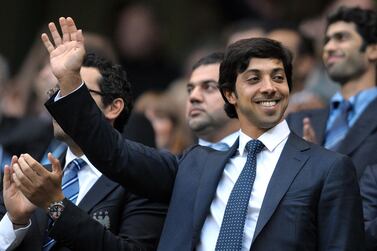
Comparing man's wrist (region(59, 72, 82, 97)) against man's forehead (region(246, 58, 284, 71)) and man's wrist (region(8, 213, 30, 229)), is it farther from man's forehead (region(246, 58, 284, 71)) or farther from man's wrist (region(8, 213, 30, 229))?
man's forehead (region(246, 58, 284, 71))

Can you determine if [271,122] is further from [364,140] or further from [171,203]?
[364,140]

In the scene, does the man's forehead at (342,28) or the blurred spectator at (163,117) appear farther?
the blurred spectator at (163,117)

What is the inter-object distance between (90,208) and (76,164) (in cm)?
33

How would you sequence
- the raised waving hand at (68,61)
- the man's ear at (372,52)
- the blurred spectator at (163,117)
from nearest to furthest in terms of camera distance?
the raised waving hand at (68,61), the man's ear at (372,52), the blurred spectator at (163,117)

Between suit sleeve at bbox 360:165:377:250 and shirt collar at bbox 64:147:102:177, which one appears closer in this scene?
suit sleeve at bbox 360:165:377:250

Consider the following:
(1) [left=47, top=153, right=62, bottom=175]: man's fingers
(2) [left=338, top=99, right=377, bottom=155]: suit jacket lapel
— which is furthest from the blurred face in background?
(1) [left=47, top=153, right=62, bottom=175]: man's fingers

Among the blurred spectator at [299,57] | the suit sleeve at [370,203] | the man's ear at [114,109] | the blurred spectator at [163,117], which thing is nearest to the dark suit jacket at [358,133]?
the suit sleeve at [370,203]

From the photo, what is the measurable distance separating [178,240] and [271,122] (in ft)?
2.40

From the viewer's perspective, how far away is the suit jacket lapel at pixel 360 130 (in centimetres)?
689

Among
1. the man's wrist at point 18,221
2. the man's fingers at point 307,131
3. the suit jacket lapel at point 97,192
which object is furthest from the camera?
the man's fingers at point 307,131

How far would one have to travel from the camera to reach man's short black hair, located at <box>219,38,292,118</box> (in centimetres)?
570

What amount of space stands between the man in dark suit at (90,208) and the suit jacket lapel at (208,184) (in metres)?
0.40

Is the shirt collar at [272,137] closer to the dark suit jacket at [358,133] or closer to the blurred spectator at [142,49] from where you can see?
the dark suit jacket at [358,133]

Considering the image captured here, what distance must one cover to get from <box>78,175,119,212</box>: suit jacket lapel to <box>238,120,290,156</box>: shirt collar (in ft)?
2.47
